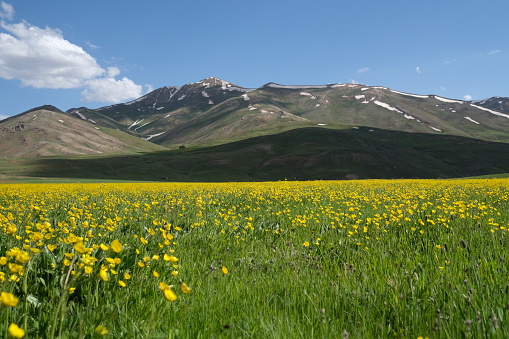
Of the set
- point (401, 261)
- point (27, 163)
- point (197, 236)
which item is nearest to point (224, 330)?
point (401, 261)

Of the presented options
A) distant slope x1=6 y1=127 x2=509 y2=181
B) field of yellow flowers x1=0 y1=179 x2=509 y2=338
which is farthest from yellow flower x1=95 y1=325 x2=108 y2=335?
distant slope x1=6 y1=127 x2=509 y2=181

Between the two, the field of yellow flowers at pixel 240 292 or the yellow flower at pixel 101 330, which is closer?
the yellow flower at pixel 101 330

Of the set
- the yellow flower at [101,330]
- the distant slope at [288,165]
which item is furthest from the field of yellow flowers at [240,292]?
the distant slope at [288,165]

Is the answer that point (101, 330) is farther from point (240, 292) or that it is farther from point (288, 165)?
point (288, 165)

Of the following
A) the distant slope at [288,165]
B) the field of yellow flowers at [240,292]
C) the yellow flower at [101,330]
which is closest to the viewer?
the yellow flower at [101,330]

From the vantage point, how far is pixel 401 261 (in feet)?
15.8

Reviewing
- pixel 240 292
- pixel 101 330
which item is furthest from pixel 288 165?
pixel 101 330

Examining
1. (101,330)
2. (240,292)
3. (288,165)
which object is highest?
(288,165)

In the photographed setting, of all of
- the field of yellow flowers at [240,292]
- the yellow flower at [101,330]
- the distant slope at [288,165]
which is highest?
the distant slope at [288,165]

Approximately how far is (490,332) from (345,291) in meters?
1.31

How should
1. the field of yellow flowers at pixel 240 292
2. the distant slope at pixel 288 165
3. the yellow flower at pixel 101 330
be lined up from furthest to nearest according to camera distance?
the distant slope at pixel 288 165 < the field of yellow flowers at pixel 240 292 < the yellow flower at pixel 101 330

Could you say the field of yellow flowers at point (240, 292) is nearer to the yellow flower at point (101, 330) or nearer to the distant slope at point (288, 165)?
the yellow flower at point (101, 330)

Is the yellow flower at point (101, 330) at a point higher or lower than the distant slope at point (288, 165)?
lower

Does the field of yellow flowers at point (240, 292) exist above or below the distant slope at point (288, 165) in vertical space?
below
